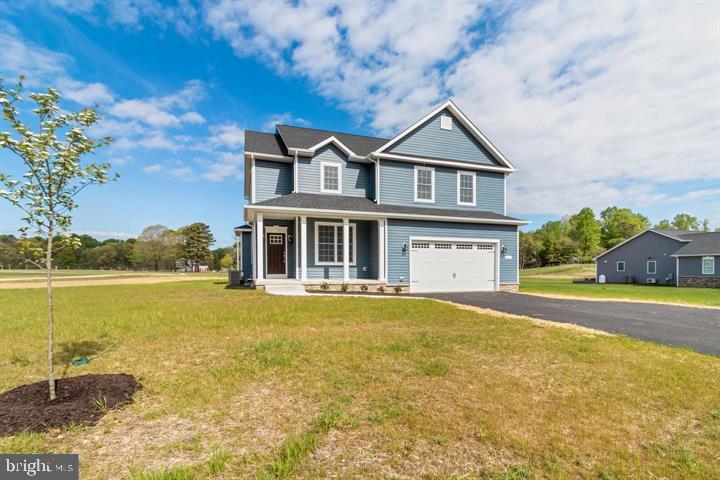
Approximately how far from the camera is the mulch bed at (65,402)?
3.17 metres

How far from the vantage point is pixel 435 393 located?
3.88 m

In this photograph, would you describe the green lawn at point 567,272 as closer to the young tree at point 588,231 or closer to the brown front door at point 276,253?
the young tree at point 588,231

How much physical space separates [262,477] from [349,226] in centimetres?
1269

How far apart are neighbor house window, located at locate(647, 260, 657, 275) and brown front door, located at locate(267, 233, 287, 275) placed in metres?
32.9

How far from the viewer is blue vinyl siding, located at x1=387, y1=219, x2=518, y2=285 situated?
48.8 ft

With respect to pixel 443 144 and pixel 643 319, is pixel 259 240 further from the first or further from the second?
pixel 643 319

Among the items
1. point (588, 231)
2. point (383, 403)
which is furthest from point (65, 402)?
point (588, 231)

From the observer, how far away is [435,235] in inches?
613

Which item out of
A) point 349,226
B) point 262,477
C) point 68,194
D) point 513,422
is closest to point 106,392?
point 68,194

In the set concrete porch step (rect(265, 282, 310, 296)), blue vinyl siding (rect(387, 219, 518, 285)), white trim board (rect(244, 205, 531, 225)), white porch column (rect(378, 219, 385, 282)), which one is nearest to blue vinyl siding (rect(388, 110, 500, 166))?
white trim board (rect(244, 205, 531, 225))

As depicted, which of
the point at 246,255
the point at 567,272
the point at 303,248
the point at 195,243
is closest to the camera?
the point at 303,248

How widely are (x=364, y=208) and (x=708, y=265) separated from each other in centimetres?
2918

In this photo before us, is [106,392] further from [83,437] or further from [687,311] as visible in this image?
[687,311]

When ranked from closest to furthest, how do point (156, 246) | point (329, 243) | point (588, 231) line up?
point (329, 243) → point (588, 231) → point (156, 246)
